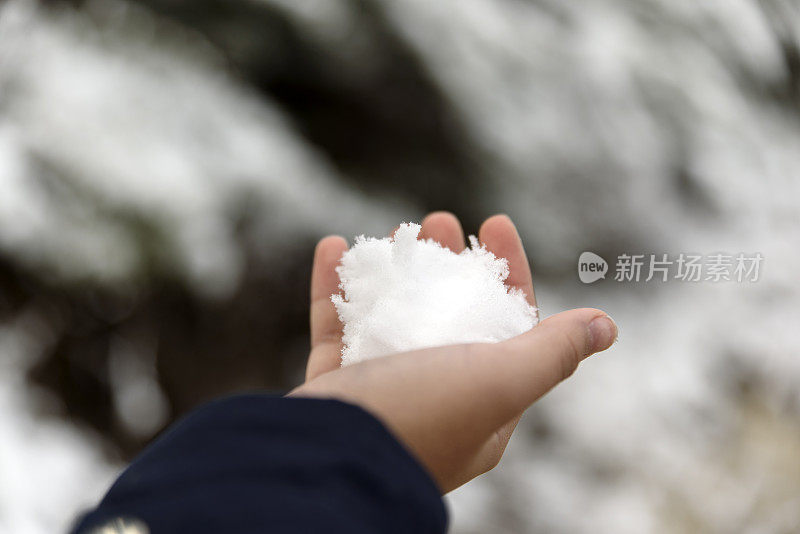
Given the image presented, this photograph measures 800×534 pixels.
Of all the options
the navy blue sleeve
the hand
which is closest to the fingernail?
the hand

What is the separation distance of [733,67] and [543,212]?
402 mm

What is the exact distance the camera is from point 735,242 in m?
0.73

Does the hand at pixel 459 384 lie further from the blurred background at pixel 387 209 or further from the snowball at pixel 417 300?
the blurred background at pixel 387 209

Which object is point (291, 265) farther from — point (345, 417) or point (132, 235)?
point (345, 417)

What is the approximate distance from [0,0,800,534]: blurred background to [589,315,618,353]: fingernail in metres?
0.28

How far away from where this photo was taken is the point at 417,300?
0.42 meters

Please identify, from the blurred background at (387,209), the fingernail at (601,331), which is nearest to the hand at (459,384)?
the fingernail at (601,331)

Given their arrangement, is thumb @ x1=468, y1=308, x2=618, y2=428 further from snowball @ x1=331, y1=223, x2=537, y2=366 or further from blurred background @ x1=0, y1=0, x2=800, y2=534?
blurred background @ x1=0, y1=0, x2=800, y2=534

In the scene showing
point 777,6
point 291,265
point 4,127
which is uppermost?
point 777,6

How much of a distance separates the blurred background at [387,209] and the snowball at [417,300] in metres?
0.20

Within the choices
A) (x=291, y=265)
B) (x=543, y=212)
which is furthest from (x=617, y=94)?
(x=291, y=265)

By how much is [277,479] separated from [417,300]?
221 mm

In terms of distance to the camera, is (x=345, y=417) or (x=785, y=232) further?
(x=785, y=232)

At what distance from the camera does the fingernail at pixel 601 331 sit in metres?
0.38
